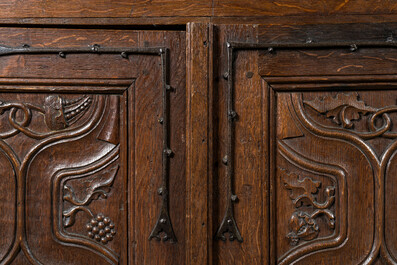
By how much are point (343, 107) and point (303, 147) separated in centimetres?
12

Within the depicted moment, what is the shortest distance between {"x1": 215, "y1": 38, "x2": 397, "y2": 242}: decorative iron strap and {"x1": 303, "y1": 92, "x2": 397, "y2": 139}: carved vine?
0.11 meters

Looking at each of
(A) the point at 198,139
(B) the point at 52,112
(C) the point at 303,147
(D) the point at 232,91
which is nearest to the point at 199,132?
(A) the point at 198,139

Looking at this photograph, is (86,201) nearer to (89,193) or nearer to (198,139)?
(89,193)

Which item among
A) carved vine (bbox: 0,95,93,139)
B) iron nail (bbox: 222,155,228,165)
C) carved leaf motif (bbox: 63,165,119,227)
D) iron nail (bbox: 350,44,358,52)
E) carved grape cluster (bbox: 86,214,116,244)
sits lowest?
carved grape cluster (bbox: 86,214,116,244)

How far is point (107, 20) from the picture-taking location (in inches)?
32.2

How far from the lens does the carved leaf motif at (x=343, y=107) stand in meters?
0.81

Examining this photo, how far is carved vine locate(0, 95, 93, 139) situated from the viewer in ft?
2.75

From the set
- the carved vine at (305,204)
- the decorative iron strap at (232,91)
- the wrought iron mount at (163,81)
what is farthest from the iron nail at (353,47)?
the wrought iron mount at (163,81)

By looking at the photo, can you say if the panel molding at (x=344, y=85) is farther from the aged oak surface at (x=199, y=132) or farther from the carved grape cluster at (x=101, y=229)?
the carved grape cluster at (x=101, y=229)

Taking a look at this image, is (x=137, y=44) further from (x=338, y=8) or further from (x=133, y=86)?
(x=338, y=8)

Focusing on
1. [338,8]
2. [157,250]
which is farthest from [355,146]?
[157,250]

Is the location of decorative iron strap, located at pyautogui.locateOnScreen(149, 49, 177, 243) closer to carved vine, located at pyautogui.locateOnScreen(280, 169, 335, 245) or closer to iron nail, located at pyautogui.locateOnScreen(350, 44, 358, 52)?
carved vine, located at pyautogui.locateOnScreen(280, 169, 335, 245)

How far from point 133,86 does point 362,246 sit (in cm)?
63

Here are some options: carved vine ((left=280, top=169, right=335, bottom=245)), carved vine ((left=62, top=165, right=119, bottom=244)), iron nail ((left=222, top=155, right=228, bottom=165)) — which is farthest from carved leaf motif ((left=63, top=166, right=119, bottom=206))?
carved vine ((left=280, top=169, right=335, bottom=245))
